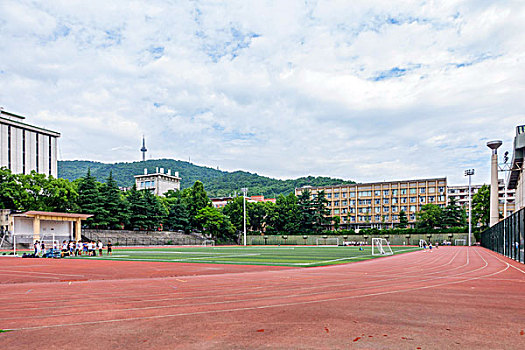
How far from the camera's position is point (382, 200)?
114m

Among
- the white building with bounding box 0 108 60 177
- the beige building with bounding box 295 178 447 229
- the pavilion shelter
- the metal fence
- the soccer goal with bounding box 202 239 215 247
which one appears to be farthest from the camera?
the beige building with bounding box 295 178 447 229

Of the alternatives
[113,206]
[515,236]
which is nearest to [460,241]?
[515,236]

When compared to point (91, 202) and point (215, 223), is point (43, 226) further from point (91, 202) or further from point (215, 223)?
point (215, 223)

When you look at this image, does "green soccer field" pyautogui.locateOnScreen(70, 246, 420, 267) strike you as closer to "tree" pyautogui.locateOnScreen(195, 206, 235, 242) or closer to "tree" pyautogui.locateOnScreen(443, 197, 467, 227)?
"tree" pyautogui.locateOnScreen(195, 206, 235, 242)

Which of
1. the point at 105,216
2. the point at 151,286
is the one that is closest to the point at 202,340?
the point at 151,286

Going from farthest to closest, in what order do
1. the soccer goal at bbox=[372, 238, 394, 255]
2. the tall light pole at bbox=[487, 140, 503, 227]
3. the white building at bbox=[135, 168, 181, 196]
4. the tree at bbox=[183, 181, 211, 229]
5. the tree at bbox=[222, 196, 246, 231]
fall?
1. the white building at bbox=[135, 168, 181, 196]
2. the tree at bbox=[222, 196, 246, 231]
3. the tree at bbox=[183, 181, 211, 229]
4. the tall light pole at bbox=[487, 140, 503, 227]
5. the soccer goal at bbox=[372, 238, 394, 255]

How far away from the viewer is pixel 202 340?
6695 millimetres

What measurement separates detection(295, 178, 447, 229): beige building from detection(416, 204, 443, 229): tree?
582 inches

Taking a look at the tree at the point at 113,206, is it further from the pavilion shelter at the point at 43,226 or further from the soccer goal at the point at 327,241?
the soccer goal at the point at 327,241

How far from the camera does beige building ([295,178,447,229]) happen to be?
108m

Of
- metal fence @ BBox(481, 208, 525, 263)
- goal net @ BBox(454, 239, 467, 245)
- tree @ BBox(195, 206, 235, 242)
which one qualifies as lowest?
goal net @ BBox(454, 239, 467, 245)

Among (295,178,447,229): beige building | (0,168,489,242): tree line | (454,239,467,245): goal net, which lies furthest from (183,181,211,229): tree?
(454,239,467,245): goal net

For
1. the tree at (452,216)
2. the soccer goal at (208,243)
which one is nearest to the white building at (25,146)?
the soccer goal at (208,243)

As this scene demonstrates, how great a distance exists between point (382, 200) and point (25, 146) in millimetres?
88886
